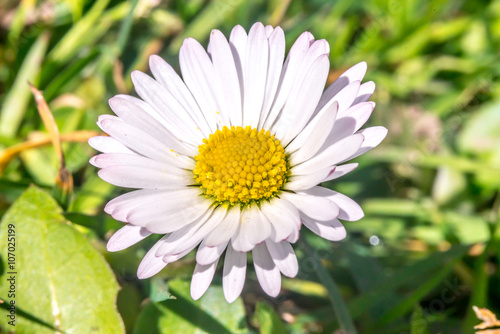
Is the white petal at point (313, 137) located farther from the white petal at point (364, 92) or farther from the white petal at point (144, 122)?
the white petal at point (144, 122)

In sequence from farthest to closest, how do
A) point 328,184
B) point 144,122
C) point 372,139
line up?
point 328,184 < point 144,122 < point 372,139

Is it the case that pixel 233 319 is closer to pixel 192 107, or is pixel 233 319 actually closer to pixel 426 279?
pixel 192 107

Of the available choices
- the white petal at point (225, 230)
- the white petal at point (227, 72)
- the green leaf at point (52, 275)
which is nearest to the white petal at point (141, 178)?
the white petal at point (225, 230)

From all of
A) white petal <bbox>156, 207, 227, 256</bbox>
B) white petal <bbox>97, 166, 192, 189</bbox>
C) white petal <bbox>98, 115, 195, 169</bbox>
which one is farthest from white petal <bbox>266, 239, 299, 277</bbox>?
white petal <bbox>98, 115, 195, 169</bbox>

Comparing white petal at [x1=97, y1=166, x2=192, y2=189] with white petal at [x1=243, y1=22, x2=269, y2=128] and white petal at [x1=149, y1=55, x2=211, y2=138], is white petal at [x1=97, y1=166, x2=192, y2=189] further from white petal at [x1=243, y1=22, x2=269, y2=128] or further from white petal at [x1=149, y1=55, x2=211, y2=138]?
white petal at [x1=243, y1=22, x2=269, y2=128]

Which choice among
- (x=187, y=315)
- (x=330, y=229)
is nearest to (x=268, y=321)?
(x=187, y=315)

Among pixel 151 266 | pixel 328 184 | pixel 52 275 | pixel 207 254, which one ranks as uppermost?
pixel 328 184

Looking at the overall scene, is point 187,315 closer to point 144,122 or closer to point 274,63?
point 144,122
